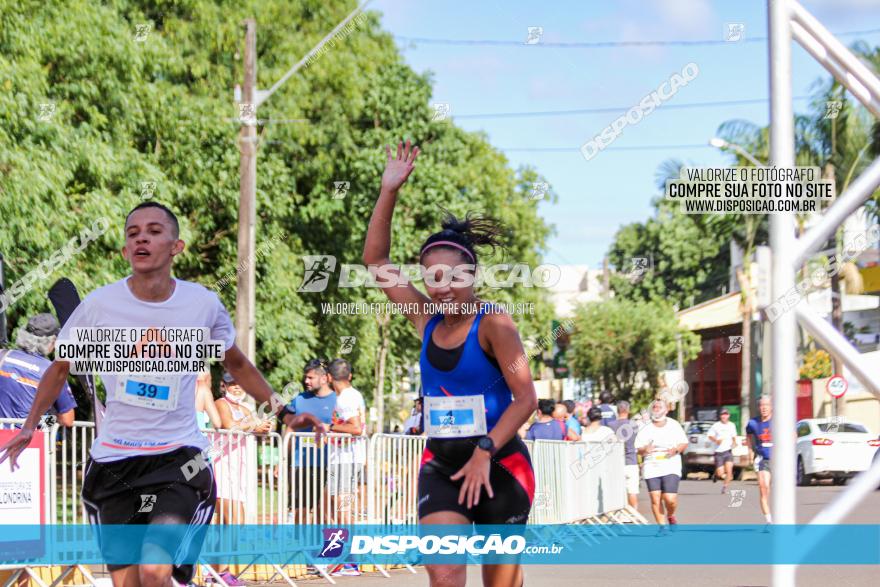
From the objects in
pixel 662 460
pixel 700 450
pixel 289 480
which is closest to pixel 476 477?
pixel 289 480

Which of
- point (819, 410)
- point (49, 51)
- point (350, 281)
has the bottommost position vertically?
point (819, 410)

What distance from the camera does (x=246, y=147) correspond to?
779 inches

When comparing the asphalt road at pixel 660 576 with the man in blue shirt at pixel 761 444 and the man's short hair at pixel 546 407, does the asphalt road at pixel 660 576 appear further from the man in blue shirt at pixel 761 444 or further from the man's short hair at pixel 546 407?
the man in blue shirt at pixel 761 444

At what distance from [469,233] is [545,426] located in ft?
36.0

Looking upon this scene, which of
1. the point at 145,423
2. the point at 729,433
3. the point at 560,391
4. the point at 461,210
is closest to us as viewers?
the point at 145,423

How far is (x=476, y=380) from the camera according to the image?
543 cm

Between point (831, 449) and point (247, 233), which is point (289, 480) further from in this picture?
point (831, 449)

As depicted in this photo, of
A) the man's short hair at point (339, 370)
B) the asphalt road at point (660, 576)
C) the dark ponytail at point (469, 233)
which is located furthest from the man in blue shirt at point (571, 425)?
the dark ponytail at point (469, 233)

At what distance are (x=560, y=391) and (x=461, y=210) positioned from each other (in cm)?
3766

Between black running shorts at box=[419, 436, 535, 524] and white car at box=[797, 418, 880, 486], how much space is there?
25159mm

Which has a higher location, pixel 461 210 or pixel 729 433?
pixel 461 210

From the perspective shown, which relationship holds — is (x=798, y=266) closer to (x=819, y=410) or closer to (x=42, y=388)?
(x=42, y=388)

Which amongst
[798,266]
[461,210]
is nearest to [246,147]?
[461,210]

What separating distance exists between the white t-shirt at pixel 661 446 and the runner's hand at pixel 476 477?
37.5 ft
